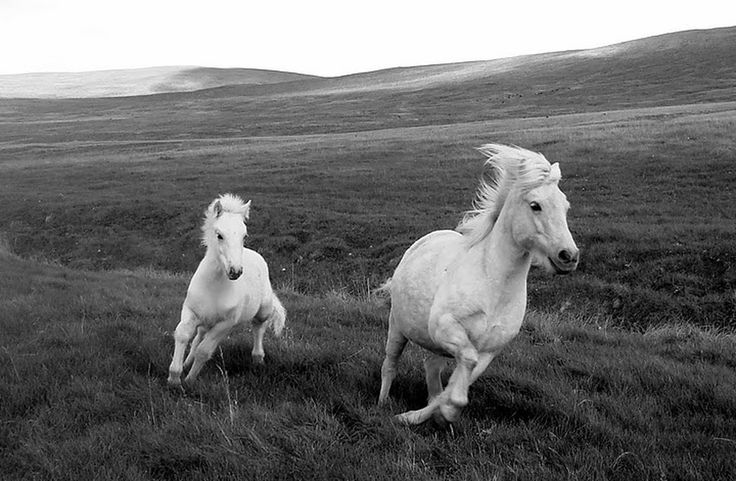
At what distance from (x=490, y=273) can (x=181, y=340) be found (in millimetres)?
3539

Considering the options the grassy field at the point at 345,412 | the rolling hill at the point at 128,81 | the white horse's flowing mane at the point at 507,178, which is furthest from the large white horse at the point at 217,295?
the rolling hill at the point at 128,81

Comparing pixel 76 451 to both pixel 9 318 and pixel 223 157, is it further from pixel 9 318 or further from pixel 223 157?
pixel 223 157

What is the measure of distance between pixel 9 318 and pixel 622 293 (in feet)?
40.7

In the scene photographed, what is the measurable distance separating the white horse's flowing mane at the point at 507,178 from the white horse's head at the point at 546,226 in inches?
1.4

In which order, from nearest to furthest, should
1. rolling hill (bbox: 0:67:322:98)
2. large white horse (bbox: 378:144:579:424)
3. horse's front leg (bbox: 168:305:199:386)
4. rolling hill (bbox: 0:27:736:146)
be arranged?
large white horse (bbox: 378:144:579:424), horse's front leg (bbox: 168:305:199:386), rolling hill (bbox: 0:27:736:146), rolling hill (bbox: 0:67:322:98)

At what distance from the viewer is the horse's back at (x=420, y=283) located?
5523 millimetres

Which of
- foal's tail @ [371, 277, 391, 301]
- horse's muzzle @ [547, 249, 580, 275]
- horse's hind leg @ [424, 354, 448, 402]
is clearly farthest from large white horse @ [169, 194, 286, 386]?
horse's muzzle @ [547, 249, 580, 275]

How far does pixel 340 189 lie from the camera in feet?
90.0

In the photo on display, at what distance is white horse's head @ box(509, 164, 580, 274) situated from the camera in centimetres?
452

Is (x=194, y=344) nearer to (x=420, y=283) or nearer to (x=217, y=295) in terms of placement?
(x=217, y=295)

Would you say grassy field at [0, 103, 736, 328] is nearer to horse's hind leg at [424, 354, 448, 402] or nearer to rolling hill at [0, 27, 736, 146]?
horse's hind leg at [424, 354, 448, 402]

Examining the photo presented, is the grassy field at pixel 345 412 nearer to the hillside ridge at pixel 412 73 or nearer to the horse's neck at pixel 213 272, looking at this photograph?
the horse's neck at pixel 213 272

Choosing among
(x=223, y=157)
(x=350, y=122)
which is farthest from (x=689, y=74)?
(x=223, y=157)

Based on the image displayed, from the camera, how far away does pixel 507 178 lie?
17.1ft
